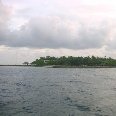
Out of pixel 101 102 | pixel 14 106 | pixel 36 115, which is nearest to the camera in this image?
pixel 36 115

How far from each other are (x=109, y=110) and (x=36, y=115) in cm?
956

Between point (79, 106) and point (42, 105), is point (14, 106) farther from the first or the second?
point (79, 106)

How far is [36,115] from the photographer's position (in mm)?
32531

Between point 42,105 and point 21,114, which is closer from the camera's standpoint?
point 21,114

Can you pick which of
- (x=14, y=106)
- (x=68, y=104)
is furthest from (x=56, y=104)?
(x=14, y=106)

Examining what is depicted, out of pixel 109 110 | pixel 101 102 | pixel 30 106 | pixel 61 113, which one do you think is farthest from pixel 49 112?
pixel 101 102

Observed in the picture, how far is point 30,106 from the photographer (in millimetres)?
38875

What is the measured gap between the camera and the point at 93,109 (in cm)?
3638

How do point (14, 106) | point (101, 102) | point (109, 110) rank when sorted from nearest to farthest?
point (109, 110) < point (14, 106) < point (101, 102)

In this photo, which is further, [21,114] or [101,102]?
[101,102]

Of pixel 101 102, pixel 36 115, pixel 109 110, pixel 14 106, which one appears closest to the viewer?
pixel 36 115

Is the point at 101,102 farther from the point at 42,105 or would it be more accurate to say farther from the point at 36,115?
the point at 36,115

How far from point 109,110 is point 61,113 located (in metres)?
6.39

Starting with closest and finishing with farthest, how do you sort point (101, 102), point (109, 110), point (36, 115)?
point (36, 115) < point (109, 110) < point (101, 102)
